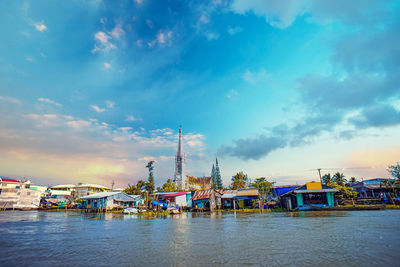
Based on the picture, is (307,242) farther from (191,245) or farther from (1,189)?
(1,189)

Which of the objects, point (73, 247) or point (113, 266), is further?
point (73, 247)

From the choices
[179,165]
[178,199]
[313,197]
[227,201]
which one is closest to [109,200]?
[178,199]

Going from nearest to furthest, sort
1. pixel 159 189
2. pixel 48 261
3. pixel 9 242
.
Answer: pixel 48 261 < pixel 9 242 < pixel 159 189

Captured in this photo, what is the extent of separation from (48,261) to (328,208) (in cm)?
3841

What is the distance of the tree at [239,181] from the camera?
6662 cm

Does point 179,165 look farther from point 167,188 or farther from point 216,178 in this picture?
point 167,188

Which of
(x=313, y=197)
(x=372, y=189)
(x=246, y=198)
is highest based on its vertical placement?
(x=372, y=189)

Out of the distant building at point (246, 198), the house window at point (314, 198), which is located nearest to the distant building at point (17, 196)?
the distant building at point (246, 198)

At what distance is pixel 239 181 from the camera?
221ft

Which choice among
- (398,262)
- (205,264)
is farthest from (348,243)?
(205,264)

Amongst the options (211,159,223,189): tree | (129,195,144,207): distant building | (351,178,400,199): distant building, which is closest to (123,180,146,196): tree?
(129,195,144,207): distant building

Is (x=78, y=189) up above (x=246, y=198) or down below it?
above

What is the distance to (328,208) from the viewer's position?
34.5 meters

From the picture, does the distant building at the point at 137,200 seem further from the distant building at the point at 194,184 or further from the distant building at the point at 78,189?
the distant building at the point at 78,189
